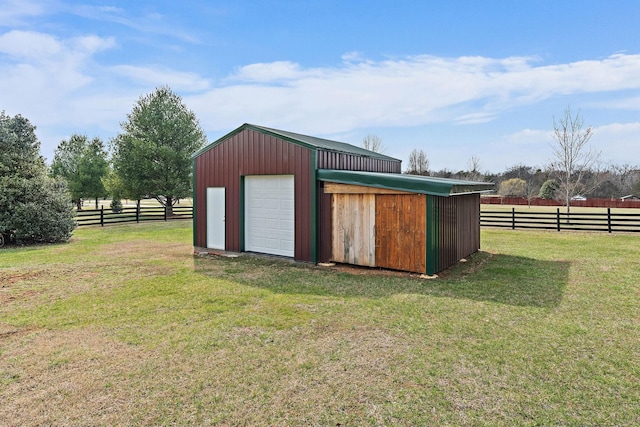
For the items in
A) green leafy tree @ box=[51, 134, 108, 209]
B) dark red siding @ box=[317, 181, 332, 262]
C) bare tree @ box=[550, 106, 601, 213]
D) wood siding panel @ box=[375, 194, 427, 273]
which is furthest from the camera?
green leafy tree @ box=[51, 134, 108, 209]

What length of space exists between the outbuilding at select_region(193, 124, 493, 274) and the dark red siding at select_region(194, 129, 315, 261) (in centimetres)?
2

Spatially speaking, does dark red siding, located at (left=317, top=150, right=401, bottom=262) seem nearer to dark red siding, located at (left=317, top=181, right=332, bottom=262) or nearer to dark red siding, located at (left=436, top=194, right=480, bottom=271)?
dark red siding, located at (left=317, top=181, right=332, bottom=262)

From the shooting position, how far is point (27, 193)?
12.2m

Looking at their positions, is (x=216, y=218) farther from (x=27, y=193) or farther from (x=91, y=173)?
(x=91, y=173)

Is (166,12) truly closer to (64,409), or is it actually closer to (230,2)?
(230,2)

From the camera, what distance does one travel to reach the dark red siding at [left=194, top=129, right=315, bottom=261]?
8820 mm

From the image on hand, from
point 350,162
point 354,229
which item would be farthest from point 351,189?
point 350,162

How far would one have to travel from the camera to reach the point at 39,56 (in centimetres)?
1057

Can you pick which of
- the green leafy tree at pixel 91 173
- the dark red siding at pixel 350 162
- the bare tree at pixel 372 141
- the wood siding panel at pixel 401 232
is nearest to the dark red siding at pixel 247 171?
the dark red siding at pixel 350 162

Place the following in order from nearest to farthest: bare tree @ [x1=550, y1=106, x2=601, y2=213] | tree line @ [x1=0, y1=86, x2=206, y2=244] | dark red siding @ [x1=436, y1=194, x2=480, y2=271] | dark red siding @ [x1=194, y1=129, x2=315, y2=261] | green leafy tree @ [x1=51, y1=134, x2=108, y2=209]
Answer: dark red siding @ [x1=436, y1=194, x2=480, y2=271] < dark red siding @ [x1=194, y1=129, x2=315, y2=261] < tree line @ [x1=0, y1=86, x2=206, y2=244] < bare tree @ [x1=550, y1=106, x2=601, y2=213] < green leafy tree @ [x1=51, y1=134, x2=108, y2=209]

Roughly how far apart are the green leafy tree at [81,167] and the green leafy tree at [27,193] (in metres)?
20.6

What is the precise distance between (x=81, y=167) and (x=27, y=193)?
24171 millimetres

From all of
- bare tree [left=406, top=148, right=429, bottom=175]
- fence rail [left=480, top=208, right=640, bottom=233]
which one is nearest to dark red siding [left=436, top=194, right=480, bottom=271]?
fence rail [left=480, top=208, right=640, bottom=233]

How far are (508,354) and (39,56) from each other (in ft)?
45.2
